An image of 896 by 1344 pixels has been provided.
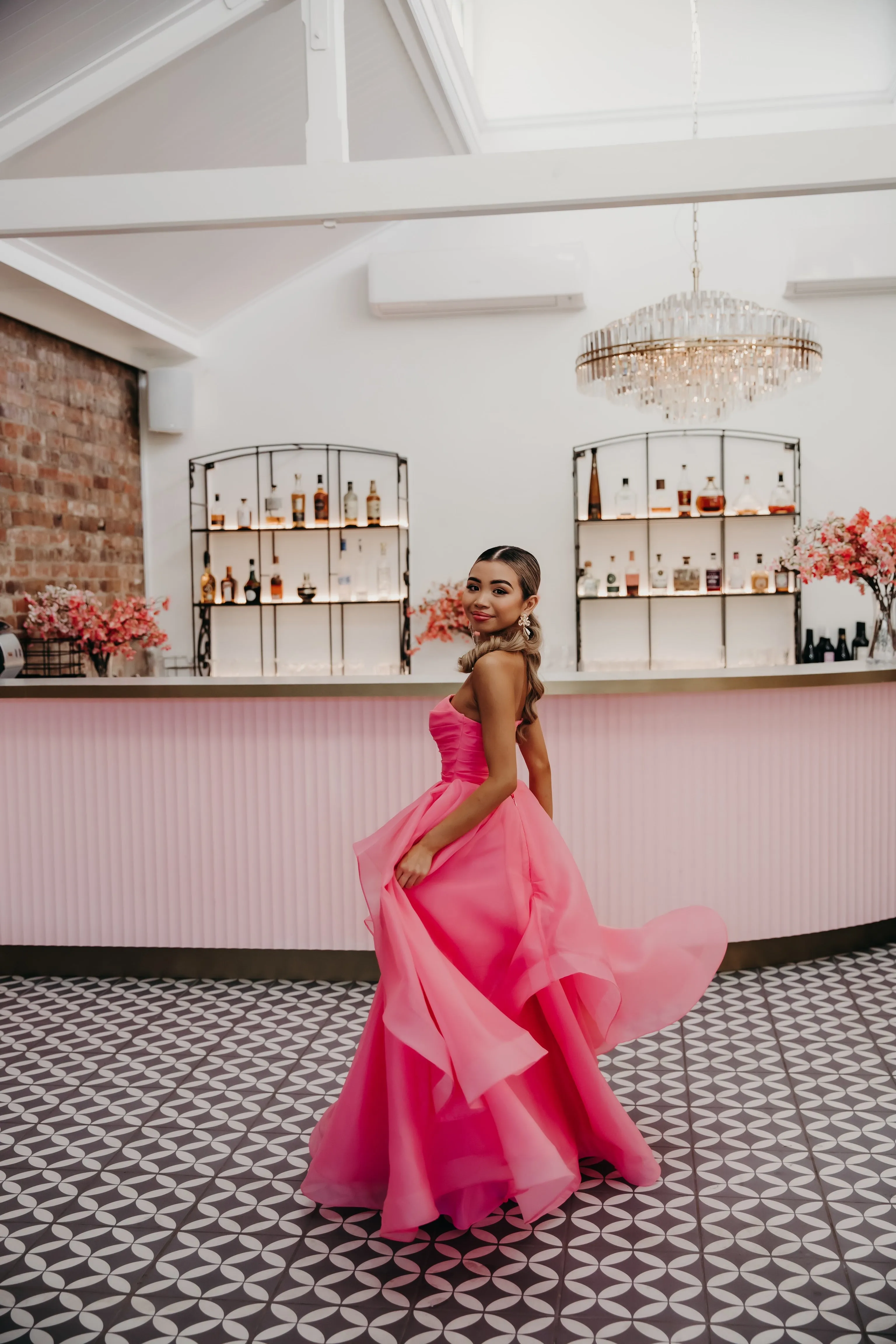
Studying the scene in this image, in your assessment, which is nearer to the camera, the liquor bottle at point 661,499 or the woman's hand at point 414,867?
the woman's hand at point 414,867

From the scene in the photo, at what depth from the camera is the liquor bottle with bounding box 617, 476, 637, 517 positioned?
6.27 m

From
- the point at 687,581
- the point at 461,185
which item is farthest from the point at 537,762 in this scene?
the point at 687,581

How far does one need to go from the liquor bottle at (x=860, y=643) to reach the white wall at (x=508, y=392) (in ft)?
0.60

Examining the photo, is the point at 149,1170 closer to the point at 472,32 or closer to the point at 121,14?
the point at 121,14

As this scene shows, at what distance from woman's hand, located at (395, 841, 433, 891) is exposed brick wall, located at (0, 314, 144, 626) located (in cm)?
364

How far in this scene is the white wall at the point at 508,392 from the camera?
6227mm

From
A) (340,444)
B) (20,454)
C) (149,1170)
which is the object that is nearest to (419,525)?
(340,444)

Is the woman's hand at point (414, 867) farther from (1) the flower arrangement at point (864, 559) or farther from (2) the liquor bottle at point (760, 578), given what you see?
(2) the liquor bottle at point (760, 578)

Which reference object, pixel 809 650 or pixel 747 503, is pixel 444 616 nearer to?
pixel 747 503

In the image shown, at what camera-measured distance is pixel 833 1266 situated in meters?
2.04

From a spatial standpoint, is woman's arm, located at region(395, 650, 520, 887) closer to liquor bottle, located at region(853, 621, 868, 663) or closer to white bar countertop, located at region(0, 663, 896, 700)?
white bar countertop, located at region(0, 663, 896, 700)

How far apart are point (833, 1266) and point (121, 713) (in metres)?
2.81

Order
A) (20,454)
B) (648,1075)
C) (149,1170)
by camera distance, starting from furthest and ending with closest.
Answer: (20,454) < (648,1075) < (149,1170)

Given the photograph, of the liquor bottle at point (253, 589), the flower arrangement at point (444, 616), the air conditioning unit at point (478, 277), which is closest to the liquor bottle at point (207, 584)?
the liquor bottle at point (253, 589)
